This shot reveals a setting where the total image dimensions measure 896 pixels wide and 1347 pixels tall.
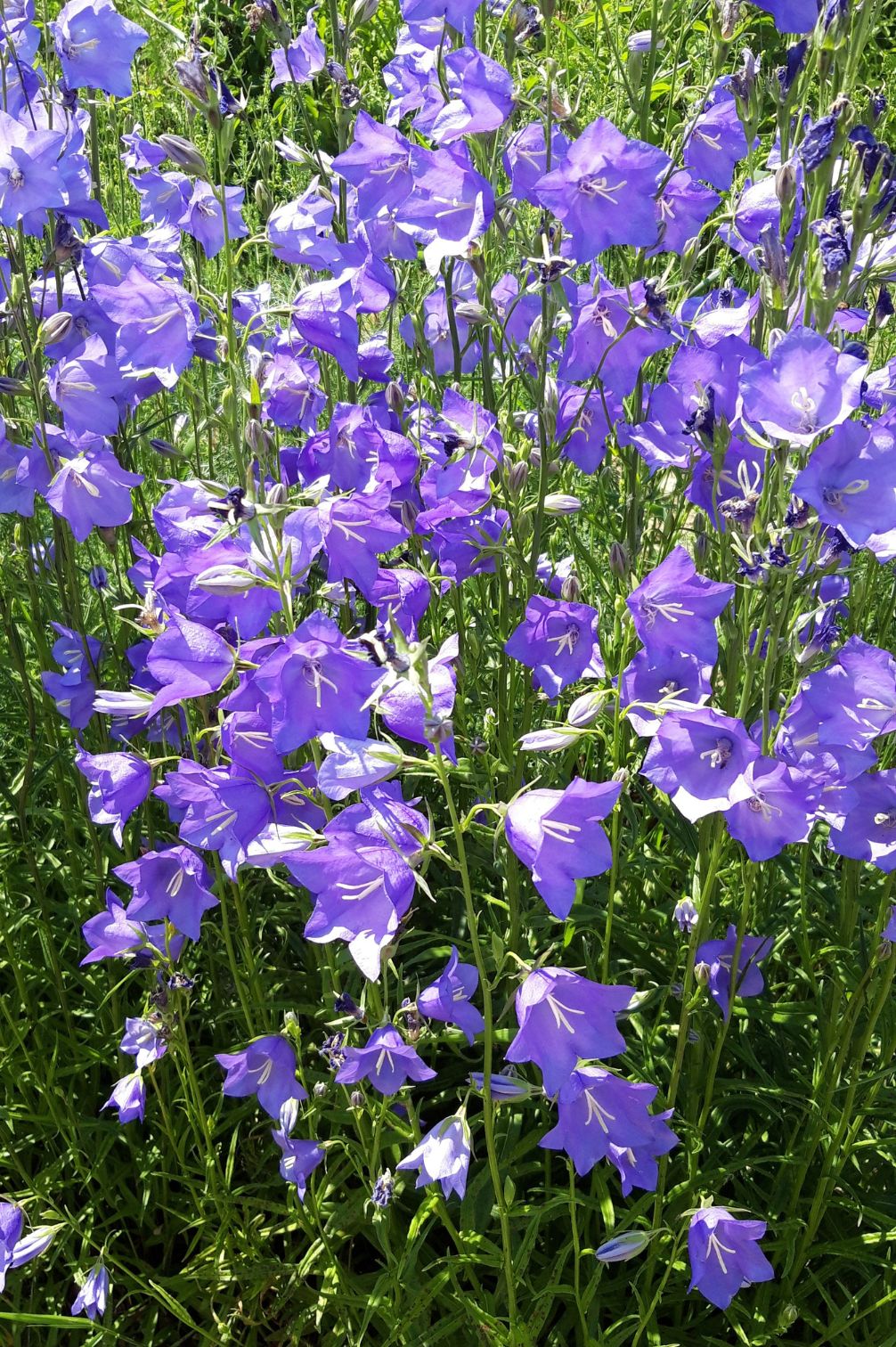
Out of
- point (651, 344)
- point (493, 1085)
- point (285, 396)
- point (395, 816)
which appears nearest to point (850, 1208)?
point (493, 1085)

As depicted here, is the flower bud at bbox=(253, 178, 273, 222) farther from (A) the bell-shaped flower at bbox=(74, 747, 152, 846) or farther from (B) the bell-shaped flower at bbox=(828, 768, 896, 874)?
(B) the bell-shaped flower at bbox=(828, 768, 896, 874)

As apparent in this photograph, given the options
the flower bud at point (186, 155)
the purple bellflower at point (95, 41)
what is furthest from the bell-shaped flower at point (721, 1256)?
the purple bellflower at point (95, 41)

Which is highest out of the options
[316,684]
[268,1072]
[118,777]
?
[316,684]

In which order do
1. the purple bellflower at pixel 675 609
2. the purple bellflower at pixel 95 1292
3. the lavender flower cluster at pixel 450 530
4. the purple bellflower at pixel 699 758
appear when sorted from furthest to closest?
1. the purple bellflower at pixel 95 1292
2. the purple bellflower at pixel 675 609
3. the purple bellflower at pixel 699 758
4. the lavender flower cluster at pixel 450 530

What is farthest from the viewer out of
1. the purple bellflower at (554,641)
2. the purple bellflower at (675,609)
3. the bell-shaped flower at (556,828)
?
the purple bellflower at (554,641)

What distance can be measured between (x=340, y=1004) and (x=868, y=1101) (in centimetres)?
93

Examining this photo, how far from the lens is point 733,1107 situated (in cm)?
225

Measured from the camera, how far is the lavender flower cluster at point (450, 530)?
1.46m

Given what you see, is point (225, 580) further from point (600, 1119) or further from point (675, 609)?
point (600, 1119)

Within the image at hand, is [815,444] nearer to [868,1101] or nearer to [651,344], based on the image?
[651,344]

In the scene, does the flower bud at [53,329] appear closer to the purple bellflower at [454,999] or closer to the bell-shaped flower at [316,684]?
the bell-shaped flower at [316,684]

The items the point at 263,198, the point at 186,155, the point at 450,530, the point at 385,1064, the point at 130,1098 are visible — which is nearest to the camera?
the point at 385,1064

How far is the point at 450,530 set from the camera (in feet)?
7.16

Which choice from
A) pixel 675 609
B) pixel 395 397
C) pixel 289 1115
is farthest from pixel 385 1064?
pixel 395 397
